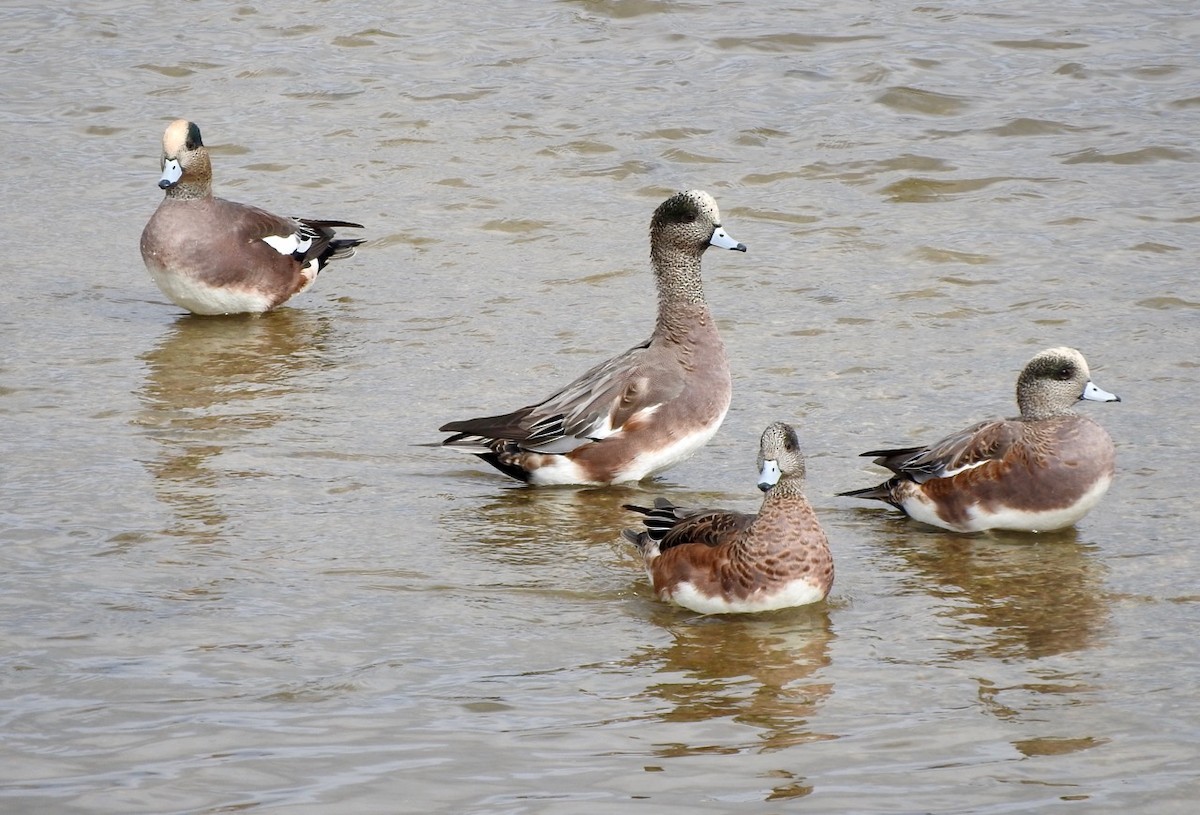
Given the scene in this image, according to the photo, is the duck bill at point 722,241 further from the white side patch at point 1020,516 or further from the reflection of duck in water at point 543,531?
the white side patch at point 1020,516

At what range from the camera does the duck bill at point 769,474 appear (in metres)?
6.30

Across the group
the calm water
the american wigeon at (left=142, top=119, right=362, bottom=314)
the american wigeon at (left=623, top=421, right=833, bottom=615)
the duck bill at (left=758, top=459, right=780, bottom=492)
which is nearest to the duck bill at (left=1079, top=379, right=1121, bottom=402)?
the calm water

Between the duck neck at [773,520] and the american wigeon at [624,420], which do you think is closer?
the duck neck at [773,520]

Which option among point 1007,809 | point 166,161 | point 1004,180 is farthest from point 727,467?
point 1004,180

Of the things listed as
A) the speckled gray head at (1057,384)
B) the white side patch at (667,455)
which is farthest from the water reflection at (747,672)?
the speckled gray head at (1057,384)

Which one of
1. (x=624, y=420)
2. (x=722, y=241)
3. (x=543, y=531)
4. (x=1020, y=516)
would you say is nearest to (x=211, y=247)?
(x=722, y=241)

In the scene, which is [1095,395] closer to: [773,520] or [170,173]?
[773,520]

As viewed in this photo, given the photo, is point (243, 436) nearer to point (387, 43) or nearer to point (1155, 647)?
point (1155, 647)

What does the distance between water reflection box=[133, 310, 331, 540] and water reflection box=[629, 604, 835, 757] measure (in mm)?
2093

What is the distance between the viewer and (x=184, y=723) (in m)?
5.19

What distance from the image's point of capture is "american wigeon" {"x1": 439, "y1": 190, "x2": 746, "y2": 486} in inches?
→ 304

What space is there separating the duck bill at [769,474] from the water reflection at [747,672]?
1.52ft

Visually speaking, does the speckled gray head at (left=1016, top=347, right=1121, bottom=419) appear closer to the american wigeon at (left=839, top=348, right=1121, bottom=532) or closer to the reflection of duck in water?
the american wigeon at (left=839, top=348, right=1121, bottom=532)

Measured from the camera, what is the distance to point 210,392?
9094mm
